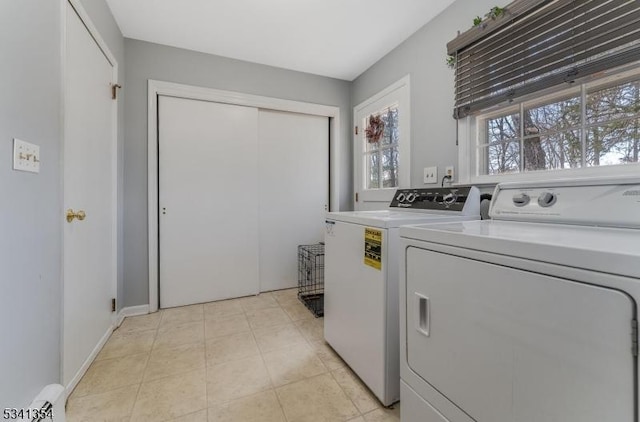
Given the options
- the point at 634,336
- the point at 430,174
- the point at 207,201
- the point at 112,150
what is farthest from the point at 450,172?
the point at 112,150

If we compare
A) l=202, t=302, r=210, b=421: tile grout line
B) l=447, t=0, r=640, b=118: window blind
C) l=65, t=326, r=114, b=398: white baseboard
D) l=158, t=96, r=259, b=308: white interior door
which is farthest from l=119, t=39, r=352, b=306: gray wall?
l=447, t=0, r=640, b=118: window blind

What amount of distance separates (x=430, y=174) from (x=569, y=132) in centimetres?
83

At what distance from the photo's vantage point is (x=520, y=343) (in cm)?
65

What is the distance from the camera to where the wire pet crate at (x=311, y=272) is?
280cm

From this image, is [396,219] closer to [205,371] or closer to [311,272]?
[205,371]

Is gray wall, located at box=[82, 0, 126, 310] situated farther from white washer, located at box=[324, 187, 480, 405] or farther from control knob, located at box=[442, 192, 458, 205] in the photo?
control knob, located at box=[442, 192, 458, 205]

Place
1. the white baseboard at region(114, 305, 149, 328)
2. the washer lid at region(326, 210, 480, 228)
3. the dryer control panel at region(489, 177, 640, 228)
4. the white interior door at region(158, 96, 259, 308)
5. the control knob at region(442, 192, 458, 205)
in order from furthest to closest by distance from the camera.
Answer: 1. the white interior door at region(158, 96, 259, 308)
2. the white baseboard at region(114, 305, 149, 328)
3. the control knob at region(442, 192, 458, 205)
4. the washer lid at region(326, 210, 480, 228)
5. the dryer control panel at region(489, 177, 640, 228)

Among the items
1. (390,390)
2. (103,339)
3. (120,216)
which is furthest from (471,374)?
(120,216)

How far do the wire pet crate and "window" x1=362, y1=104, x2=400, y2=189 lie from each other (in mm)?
915

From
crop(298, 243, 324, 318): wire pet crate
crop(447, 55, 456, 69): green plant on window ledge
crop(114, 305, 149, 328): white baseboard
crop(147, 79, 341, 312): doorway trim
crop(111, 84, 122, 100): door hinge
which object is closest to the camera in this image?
crop(447, 55, 456, 69): green plant on window ledge

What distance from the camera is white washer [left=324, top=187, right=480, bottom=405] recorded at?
1.25 metres

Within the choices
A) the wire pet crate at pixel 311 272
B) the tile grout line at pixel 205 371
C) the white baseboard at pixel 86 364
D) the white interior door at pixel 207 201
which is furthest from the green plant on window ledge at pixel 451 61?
the white baseboard at pixel 86 364

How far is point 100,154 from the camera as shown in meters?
1.81

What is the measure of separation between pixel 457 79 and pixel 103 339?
2.91 metres
